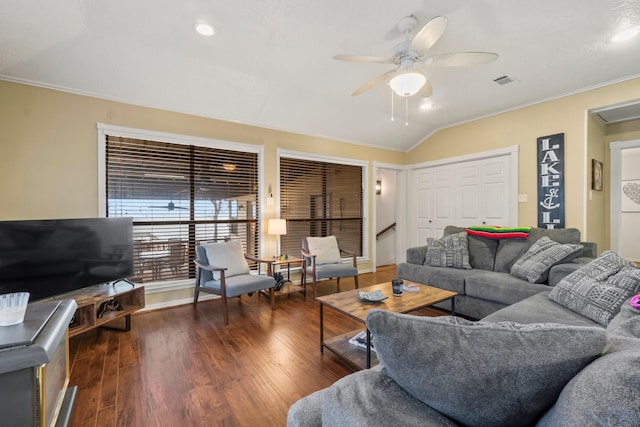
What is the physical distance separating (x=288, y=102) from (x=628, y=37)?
359 centimetres

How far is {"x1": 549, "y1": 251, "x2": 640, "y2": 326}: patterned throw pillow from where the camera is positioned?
1767 mm

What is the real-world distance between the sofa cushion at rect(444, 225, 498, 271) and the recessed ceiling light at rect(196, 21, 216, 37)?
372cm

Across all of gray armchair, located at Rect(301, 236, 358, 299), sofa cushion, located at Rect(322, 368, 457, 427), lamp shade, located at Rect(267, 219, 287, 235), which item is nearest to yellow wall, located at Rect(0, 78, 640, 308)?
lamp shade, located at Rect(267, 219, 287, 235)

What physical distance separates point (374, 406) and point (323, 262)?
12.1ft

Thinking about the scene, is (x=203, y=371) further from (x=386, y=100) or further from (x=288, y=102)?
(x=386, y=100)

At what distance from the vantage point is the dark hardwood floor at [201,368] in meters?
1.71

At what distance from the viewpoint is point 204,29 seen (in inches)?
98.0

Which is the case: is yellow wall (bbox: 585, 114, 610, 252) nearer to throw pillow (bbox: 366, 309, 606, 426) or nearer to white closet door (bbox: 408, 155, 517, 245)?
white closet door (bbox: 408, 155, 517, 245)

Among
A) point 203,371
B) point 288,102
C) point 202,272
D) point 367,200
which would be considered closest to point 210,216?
point 202,272

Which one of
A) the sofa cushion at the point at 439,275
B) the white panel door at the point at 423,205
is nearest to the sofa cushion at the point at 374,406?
the sofa cushion at the point at 439,275

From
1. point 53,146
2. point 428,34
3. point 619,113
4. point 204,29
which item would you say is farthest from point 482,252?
point 53,146

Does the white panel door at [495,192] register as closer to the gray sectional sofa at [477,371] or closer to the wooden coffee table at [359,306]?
the wooden coffee table at [359,306]

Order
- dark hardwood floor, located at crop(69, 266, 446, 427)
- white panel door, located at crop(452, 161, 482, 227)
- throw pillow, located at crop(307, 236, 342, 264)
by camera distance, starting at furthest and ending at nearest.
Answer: white panel door, located at crop(452, 161, 482, 227) → throw pillow, located at crop(307, 236, 342, 264) → dark hardwood floor, located at crop(69, 266, 446, 427)

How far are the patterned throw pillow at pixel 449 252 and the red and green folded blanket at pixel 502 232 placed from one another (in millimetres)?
165
